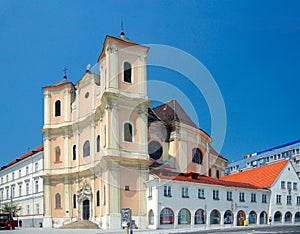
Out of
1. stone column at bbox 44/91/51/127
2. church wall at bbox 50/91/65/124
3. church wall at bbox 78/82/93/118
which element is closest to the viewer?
church wall at bbox 78/82/93/118

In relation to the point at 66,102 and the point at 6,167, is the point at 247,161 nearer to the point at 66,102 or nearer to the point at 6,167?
the point at 6,167

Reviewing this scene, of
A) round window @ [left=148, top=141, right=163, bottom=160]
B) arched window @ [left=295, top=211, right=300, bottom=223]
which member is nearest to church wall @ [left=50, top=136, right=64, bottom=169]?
round window @ [left=148, top=141, right=163, bottom=160]

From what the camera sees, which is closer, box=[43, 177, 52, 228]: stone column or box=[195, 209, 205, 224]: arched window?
box=[195, 209, 205, 224]: arched window

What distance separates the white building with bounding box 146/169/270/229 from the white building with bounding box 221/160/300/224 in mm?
1506

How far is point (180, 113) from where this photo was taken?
192 ft

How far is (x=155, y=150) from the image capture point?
170 ft

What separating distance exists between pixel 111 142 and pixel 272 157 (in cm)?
7087

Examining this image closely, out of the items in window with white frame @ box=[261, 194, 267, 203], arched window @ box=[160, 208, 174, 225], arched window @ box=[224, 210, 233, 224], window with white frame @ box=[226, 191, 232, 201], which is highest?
window with white frame @ box=[226, 191, 232, 201]

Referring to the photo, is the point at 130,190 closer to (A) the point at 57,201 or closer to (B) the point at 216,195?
(B) the point at 216,195

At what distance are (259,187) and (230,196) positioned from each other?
6513 mm

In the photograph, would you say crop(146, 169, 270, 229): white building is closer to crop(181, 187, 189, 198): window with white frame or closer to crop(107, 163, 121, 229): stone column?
crop(181, 187, 189, 198): window with white frame

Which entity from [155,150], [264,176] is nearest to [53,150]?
[155,150]

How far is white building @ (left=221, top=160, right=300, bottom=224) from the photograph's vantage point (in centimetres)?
5334

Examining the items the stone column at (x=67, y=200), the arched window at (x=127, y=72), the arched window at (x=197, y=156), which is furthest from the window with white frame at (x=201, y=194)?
the stone column at (x=67, y=200)
